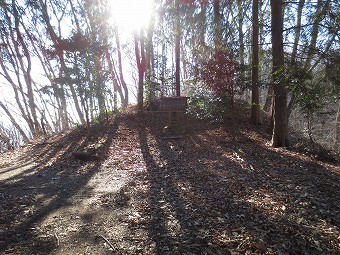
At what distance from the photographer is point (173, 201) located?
438 centimetres

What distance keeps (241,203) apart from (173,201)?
1.14m

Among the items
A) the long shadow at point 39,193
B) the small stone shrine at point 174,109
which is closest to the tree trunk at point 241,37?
the small stone shrine at point 174,109

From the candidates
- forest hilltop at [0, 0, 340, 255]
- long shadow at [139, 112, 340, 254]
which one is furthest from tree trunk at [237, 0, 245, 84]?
long shadow at [139, 112, 340, 254]

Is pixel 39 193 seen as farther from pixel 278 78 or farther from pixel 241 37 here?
pixel 241 37

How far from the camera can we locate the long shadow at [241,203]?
309 cm

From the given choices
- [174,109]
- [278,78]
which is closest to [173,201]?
[278,78]

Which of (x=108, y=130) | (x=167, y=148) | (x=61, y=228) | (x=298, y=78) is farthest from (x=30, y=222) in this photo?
(x=108, y=130)

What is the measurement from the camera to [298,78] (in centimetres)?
647

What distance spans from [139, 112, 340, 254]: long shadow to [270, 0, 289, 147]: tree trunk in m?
0.71

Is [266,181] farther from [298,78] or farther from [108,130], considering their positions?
[108,130]

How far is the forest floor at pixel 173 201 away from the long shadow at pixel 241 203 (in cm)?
2

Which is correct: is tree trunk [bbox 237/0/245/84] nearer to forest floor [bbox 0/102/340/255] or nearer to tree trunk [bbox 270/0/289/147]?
tree trunk [bbox 270/0/289/147]

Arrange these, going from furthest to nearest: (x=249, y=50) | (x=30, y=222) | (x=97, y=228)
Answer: (x=249, y=50), (x=30, y=222), (x=97, y=228)

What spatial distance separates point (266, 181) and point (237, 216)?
73.9 inches
